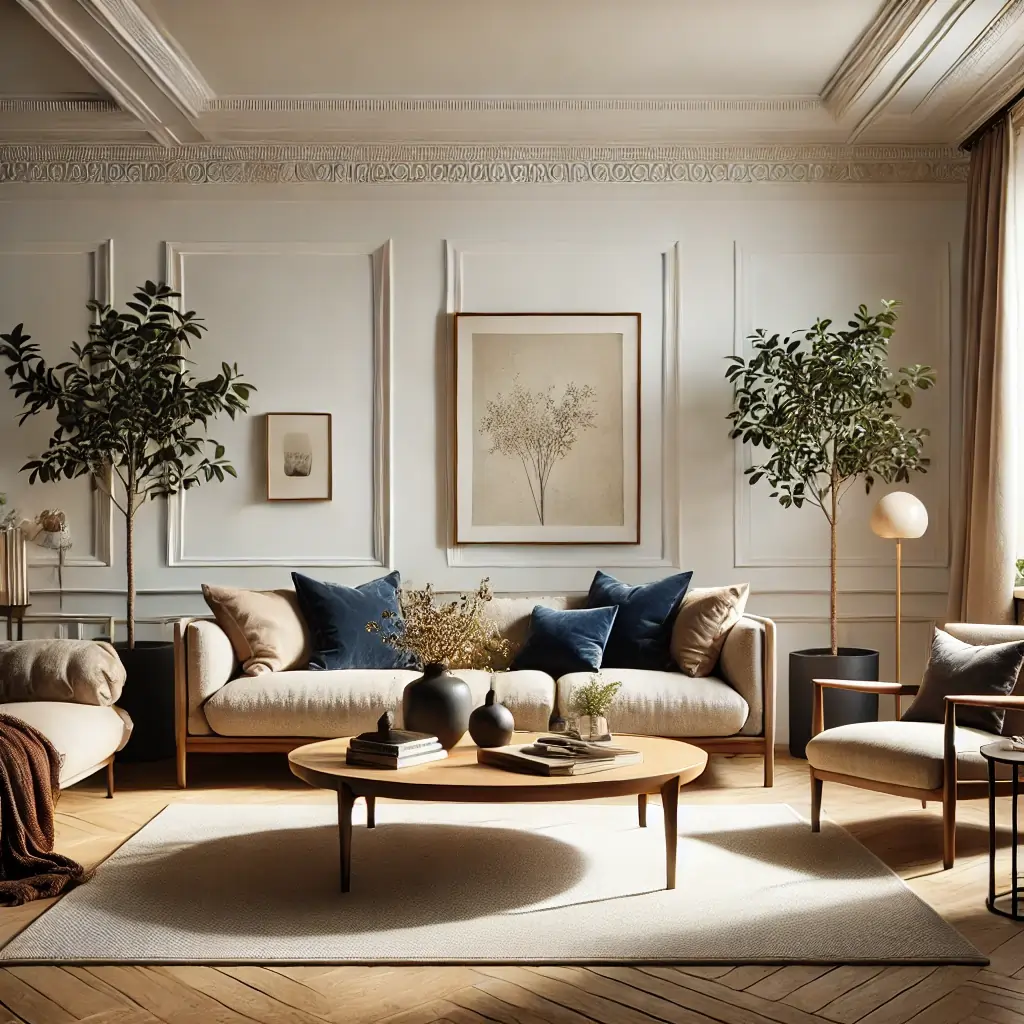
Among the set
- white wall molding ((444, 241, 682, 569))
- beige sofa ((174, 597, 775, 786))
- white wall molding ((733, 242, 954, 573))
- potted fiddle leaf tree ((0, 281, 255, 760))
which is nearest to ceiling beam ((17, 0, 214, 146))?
potted fiddle leaf tree ((0, 281, 255, 760))

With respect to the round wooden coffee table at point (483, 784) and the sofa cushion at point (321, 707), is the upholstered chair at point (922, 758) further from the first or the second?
the sofa cushion at point (321, 707)

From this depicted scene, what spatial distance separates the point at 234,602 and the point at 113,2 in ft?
8.41

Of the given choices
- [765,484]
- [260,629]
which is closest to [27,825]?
[260,629]

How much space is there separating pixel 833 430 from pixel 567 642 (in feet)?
5.66

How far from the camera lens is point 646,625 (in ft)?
17.3

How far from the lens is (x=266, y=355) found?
5.98 meters

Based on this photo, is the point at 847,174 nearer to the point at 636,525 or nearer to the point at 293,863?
the point at 636,525

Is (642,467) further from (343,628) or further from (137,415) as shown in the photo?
(137,415)

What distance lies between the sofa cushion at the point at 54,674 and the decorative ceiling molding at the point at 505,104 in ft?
9.30

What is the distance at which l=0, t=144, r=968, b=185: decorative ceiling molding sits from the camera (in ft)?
19.6

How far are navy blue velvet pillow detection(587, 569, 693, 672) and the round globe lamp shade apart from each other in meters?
0.97

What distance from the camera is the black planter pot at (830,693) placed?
5328mm

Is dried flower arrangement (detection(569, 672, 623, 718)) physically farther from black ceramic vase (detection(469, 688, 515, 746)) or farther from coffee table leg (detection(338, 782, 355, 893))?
coffee table leg (detection(338, 782, 355, 893))

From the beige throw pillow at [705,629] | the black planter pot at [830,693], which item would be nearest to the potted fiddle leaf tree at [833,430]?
the black planter pot at [830,693]
